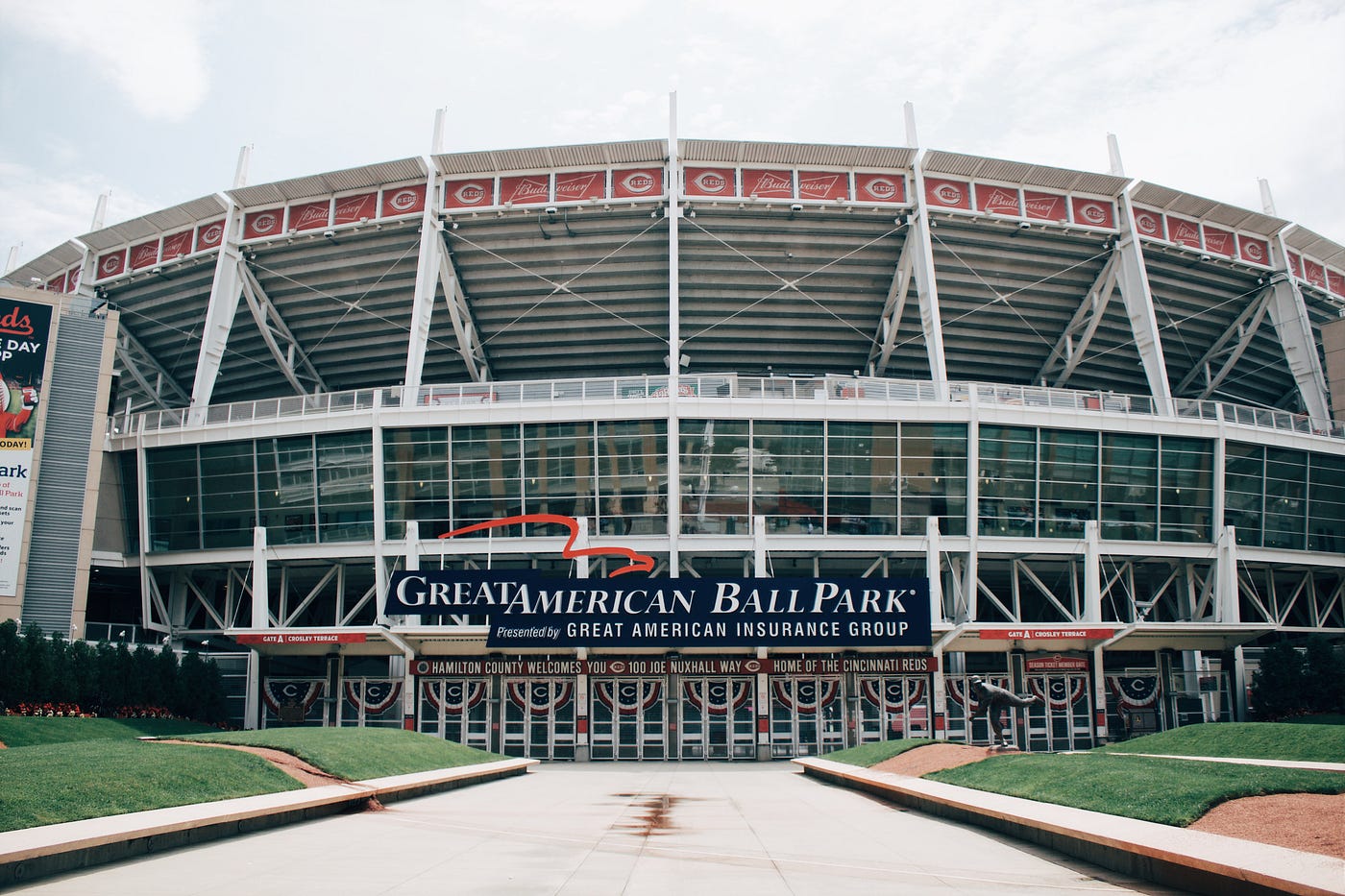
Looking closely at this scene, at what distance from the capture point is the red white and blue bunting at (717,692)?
134ft

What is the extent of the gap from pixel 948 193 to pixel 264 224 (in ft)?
107

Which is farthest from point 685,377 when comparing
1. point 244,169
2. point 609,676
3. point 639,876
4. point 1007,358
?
point 639,876

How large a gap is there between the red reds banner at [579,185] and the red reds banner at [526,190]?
1.75ft

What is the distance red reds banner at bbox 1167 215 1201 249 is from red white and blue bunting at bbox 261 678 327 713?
4561 centimetres

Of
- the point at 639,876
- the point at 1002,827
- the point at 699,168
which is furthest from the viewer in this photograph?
the point at 699,168

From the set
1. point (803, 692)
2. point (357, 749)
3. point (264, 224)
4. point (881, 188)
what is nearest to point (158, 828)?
point (357, 749)

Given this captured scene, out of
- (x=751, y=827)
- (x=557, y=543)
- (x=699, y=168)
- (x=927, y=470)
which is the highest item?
(x=699, y=168)

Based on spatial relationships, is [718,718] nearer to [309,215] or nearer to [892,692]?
[892,692]

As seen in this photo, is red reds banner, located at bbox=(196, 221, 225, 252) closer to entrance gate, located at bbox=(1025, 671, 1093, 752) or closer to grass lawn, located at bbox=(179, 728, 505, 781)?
grass lawn, located at bbox=(179, 728, 505, 781)

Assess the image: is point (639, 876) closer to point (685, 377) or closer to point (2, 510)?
point (685, 377)

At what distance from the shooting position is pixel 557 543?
4022 cm

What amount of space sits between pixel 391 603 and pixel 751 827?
26.7 m

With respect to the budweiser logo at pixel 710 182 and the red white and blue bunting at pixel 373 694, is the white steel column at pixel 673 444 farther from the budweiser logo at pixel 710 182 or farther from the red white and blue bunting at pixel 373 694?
the red white and blue bunting at pixel 373 694

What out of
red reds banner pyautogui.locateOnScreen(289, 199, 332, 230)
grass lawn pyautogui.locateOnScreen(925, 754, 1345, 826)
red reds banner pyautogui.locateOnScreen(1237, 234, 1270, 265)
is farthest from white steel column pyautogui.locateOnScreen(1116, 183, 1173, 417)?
red reds banner pyautogui.locateOnScreen(289, 199, 332, 230)
